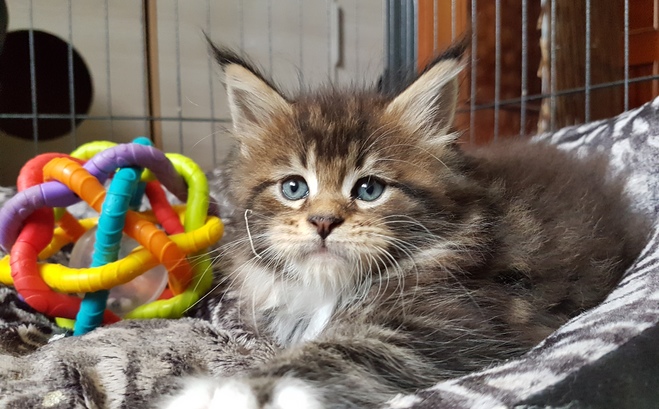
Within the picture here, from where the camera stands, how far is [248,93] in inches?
53.6

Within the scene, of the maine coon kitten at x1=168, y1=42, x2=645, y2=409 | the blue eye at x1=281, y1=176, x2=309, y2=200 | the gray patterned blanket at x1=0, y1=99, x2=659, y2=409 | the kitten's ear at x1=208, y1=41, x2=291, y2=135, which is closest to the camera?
the gray patterned blanket at x1=0, y1=99, x2=659, y2=409

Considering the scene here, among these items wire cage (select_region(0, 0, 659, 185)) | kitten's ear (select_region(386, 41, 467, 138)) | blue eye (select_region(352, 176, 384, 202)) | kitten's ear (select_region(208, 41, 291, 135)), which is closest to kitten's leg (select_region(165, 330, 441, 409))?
blue eye (select_region(352, 176, 384, 202))

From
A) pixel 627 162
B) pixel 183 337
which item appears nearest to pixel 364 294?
pixel 183 337

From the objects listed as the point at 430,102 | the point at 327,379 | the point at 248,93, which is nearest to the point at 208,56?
the point at 248,93

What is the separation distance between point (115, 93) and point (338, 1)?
139cm

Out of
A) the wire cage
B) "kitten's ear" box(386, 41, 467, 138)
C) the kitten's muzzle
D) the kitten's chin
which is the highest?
the wire cage

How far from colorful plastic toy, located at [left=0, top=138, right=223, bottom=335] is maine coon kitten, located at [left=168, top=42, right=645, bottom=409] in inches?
8.1

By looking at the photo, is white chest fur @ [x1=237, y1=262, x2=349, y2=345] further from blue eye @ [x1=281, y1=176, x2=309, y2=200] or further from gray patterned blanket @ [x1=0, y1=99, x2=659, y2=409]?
blue eye @ [x1=281, y1=176, x2=309, y2=200]

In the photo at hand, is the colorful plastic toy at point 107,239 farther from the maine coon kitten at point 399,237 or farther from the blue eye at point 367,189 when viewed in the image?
the blue eye at point 367,189

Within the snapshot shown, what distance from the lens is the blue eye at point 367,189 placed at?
116 cm

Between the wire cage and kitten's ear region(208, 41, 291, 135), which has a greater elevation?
the wire cage

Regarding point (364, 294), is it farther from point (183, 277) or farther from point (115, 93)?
point (115, 93)

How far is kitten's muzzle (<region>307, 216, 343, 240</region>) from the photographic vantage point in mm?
1073

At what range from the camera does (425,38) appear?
9.21 ft
